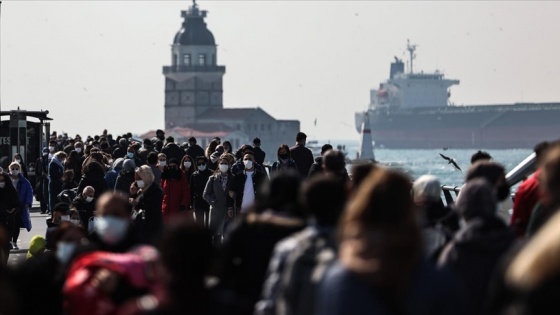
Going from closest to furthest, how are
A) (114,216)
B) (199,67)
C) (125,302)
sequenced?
(125,302), (114,216), (199,67)

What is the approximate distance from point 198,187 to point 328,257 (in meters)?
14.3

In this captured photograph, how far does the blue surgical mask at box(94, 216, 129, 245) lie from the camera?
21.5 feet

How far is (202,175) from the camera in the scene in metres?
20.2

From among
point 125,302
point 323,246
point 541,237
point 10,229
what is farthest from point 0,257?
point 10,229

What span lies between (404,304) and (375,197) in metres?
0.38

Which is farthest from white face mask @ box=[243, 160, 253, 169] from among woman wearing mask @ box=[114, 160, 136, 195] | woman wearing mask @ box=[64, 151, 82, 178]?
woman wearing mask @ box=[64, 151, 82, 178]

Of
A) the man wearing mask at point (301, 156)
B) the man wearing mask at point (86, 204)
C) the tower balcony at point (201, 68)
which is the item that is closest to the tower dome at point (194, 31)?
the tower balcony at point (201, 68)

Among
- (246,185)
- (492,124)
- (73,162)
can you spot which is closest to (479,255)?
(246,185)

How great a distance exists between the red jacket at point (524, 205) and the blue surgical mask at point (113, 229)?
3.10 m

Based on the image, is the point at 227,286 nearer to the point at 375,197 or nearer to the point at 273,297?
the point at 273,297

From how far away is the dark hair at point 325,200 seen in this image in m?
6.18

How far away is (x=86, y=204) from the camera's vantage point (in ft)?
51.8

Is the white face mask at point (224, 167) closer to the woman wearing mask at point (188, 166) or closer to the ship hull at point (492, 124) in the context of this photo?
the woman wearing mask at point (188, 166)

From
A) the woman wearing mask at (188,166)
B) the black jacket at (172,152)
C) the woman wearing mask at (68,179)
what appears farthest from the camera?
the black jacket at (172,152)
